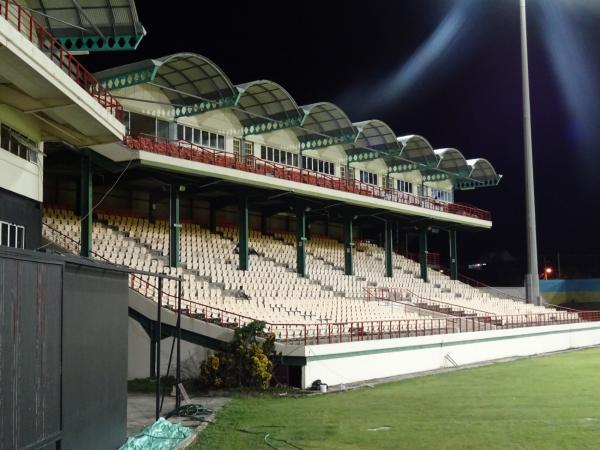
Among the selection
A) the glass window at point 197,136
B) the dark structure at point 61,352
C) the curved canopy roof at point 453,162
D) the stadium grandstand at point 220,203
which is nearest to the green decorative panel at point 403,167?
the stadium grandstand at point 220,203

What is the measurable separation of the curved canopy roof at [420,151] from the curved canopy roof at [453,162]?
1.33m

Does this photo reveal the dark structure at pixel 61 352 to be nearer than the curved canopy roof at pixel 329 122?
Yes

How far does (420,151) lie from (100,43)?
3046 cm

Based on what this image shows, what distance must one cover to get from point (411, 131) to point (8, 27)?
58.3 m

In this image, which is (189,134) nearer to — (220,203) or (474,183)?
(220,203)

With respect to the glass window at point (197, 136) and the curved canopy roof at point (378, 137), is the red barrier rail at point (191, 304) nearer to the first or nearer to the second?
the glass window at point (197, 136)

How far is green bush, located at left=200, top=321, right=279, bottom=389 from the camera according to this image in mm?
18141

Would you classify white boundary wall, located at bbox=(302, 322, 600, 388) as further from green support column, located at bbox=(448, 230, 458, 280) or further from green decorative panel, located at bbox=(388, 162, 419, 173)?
green decorative panel, located at bbox=(388, 162, 419, 173)

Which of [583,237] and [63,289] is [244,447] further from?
[583,237]

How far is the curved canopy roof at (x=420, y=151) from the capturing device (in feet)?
145

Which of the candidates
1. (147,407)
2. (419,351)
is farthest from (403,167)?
(147,407)

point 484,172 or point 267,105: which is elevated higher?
point 267,105

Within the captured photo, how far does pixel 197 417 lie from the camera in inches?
554

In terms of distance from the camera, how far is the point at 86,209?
22.3m
